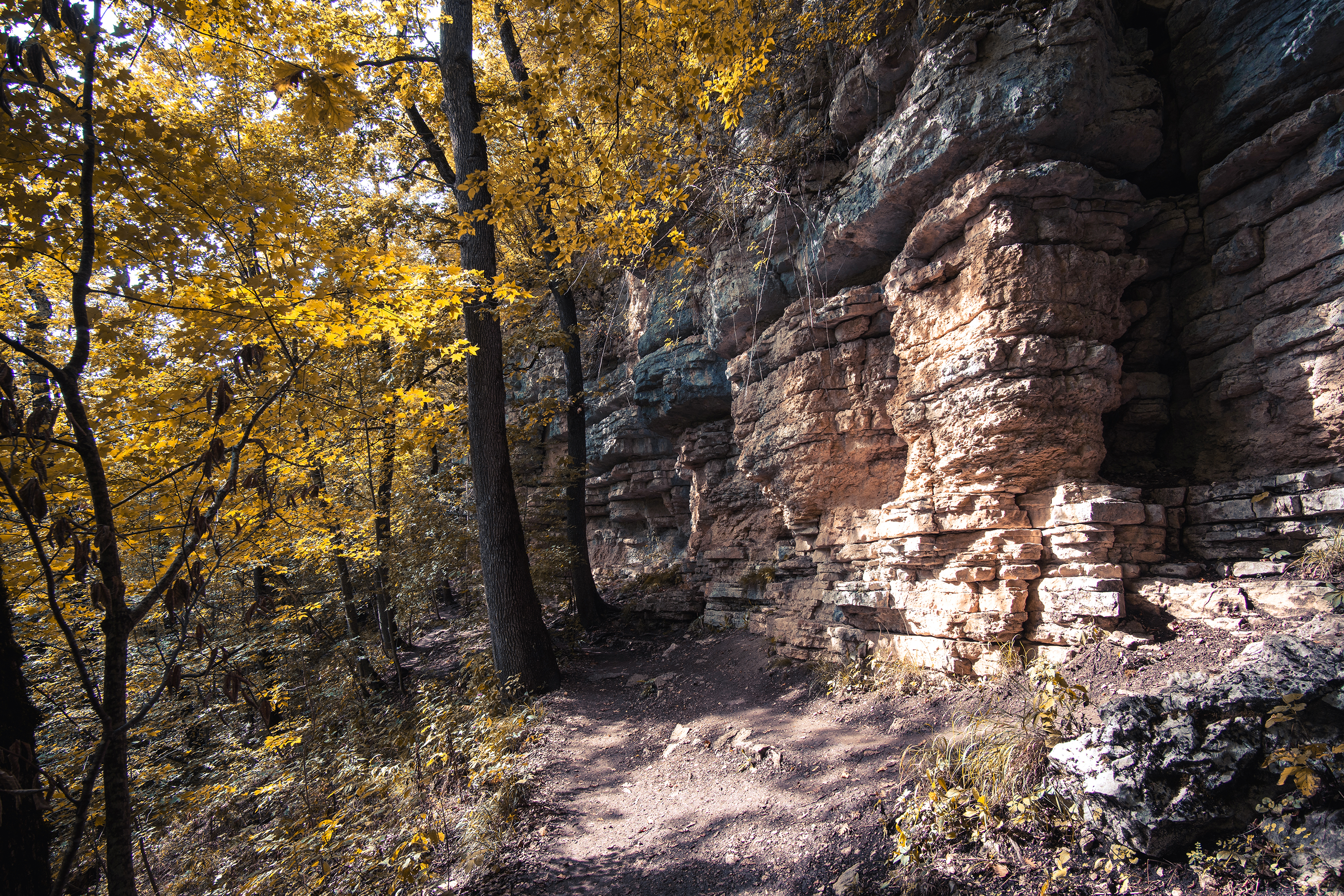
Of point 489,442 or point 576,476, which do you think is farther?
point 576,476

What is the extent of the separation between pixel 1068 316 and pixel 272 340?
716cm

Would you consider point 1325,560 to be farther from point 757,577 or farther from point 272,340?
point 272,340

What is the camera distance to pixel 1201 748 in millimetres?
3025

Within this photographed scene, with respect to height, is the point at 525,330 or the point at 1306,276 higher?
the point at 525,330

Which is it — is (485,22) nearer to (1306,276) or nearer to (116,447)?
(116,447)

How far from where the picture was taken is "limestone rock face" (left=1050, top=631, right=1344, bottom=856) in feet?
9.37

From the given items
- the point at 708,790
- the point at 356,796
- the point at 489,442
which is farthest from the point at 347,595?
the point at 708,790

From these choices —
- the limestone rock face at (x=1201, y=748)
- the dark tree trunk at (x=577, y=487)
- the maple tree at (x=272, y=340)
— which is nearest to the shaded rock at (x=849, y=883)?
the limestone rock face at (x=1201, y=748)

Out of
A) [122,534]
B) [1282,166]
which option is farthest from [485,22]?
[1282,166]

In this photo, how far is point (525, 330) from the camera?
13211 mm

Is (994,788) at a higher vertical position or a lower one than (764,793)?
higher

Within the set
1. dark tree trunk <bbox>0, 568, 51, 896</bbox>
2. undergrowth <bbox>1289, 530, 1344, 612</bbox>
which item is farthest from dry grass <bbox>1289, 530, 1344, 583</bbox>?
dark tree trunk <bbox>0, 568, 51, 896</bbox>

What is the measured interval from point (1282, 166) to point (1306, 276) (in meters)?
1.08

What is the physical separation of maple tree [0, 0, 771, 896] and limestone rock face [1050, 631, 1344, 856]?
461 cm
